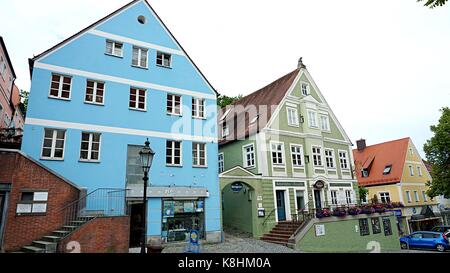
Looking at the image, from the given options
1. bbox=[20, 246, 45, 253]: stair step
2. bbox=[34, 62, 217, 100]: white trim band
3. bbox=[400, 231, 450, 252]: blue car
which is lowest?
bbox=[400, 231, 450, 252]: blue car

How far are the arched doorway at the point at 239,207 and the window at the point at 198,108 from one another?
16.2ft

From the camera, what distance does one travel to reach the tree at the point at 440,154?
26359 millimetres

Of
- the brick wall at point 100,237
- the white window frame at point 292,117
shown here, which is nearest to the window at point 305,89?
the white window frame at point 292,117

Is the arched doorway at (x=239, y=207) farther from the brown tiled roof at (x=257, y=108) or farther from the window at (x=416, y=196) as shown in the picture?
the window at (x=416, y=196)

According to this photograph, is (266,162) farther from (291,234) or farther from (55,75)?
(55,75)

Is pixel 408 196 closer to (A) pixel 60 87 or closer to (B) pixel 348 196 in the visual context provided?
(B) pixel 348 196

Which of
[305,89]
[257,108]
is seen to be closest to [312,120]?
[305,89]

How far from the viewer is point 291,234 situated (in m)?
17.3

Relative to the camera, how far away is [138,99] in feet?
52.5

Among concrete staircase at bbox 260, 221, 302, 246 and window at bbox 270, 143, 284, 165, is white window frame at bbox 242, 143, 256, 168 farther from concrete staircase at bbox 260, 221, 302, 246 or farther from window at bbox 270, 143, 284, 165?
concrete staircase at bbox 260, 221, 302, 246

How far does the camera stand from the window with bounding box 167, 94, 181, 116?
17.0 metres

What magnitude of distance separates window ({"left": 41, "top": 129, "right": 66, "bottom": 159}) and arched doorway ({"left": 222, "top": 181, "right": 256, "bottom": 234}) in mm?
9920

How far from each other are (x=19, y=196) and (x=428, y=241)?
2851 cm

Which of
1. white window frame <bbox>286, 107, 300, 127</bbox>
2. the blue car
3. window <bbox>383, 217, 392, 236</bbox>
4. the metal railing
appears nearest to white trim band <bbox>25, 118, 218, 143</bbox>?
the metal railing
